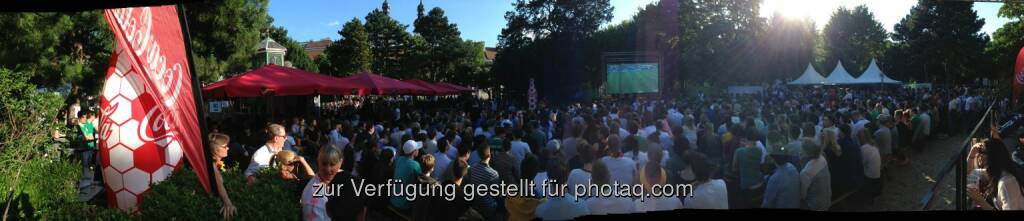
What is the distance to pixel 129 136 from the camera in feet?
9.80

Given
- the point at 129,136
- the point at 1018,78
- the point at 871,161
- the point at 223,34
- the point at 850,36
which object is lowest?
the point at 871,161

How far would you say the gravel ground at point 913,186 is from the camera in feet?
20.2

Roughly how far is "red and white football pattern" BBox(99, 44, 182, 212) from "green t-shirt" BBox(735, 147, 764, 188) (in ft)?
15.5

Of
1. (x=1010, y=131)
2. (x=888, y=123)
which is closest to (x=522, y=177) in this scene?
(x=888, y=123)

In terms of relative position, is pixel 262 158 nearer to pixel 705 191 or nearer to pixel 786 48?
pixel 705 191

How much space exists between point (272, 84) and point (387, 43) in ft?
→ 110

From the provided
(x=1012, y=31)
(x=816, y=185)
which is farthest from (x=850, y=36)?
(x=816, y=185)

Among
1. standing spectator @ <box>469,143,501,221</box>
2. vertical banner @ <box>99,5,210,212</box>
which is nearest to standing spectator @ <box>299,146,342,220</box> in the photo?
vertical banner @ <box>99,5,210,212</box>

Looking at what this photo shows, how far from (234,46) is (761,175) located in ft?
54.4

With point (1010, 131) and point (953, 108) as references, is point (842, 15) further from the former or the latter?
point (1010, 131)

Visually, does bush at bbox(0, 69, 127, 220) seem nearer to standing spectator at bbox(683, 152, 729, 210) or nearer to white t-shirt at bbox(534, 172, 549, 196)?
white t-shirt at bbox(534, 172, 549, 196)

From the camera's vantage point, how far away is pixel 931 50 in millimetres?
33469

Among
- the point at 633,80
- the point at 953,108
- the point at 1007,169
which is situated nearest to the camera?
the point at 1007,169

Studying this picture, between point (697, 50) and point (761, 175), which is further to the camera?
point (697, 50)
